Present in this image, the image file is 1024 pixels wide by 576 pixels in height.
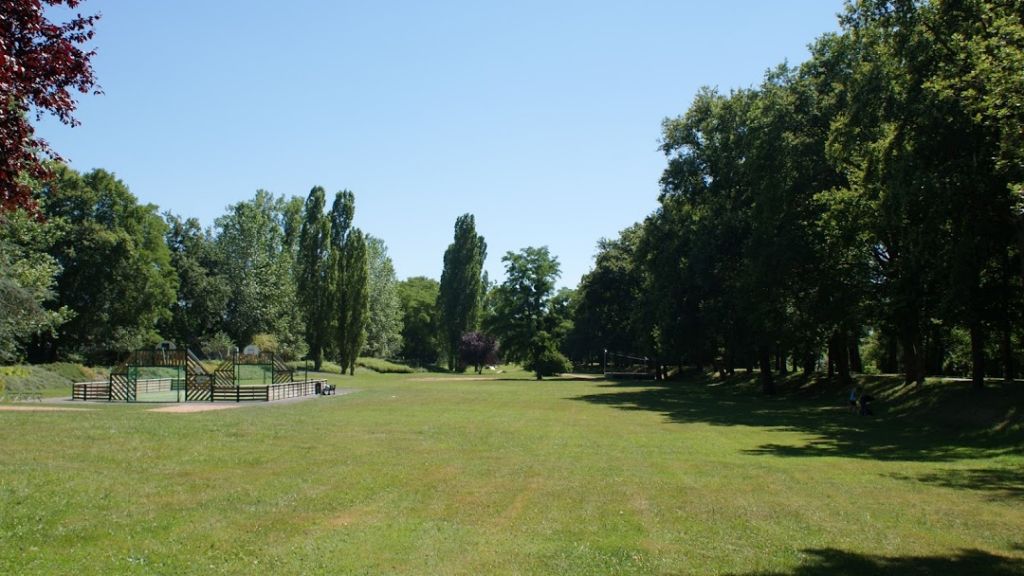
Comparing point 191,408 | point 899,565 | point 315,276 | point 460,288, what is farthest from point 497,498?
point 460,288

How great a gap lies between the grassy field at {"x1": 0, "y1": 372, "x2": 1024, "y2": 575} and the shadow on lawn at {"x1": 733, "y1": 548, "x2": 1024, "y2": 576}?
0.13 ft

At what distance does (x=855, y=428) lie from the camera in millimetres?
27859

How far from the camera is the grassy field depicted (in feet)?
29.6

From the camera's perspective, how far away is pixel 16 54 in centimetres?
605

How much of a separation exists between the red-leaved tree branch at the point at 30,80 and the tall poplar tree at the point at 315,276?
66.0 metres

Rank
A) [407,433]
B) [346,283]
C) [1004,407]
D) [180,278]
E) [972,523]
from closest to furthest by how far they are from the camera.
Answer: [972,523] → [407,433] → [1004,407] → [346,283] → [180,278]

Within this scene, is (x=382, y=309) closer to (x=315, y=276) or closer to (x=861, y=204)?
(x=315, y=276)

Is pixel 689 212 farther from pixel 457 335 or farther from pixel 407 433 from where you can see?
pixel 457 335

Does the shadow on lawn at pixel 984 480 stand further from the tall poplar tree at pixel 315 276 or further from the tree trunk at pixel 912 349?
the tall poplar tree at pixel 315 276

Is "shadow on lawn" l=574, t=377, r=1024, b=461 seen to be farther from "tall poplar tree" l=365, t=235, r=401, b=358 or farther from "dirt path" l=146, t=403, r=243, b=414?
"tall poplar tree" l=365, t=235, r=401, b=358

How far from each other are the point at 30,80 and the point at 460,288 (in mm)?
90615

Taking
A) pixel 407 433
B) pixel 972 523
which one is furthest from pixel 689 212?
pixel 972 523

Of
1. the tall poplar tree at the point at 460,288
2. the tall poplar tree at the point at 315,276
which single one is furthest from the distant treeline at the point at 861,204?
the tall poplar tree at the point at 460,288

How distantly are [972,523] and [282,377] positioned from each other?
51250mm
